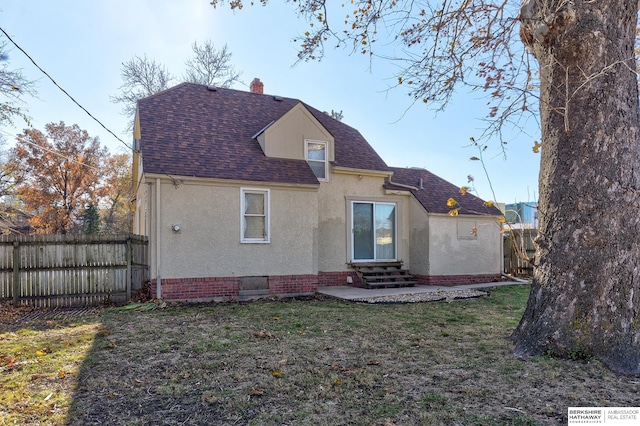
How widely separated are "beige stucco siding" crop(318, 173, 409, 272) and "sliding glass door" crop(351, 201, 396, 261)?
25cm

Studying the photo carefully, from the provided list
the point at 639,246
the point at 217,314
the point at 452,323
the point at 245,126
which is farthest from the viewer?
the point at 245,126

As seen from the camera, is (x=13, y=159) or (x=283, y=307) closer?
(x=283, y=307)

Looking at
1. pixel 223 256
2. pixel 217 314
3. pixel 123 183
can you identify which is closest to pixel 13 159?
pixel 123 183

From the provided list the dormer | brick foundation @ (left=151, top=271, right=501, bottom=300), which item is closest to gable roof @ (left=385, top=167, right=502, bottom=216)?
brick foundation @ (left=151, top=271, right=501, bottom=300)

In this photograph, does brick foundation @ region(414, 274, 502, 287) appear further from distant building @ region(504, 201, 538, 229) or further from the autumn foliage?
the autumn foliage

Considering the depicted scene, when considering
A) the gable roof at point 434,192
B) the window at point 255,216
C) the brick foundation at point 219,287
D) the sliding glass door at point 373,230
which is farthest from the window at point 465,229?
the window at point 255,216

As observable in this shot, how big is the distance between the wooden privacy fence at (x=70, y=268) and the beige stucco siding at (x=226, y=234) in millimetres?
923

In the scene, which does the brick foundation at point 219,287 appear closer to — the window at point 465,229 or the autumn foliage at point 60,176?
the window at point 465,229

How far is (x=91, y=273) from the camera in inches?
368

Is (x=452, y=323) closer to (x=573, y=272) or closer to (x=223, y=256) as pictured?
(x=573, y=272)

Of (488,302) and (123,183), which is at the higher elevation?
(123,183)

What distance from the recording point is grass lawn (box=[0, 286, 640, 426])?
3244mm

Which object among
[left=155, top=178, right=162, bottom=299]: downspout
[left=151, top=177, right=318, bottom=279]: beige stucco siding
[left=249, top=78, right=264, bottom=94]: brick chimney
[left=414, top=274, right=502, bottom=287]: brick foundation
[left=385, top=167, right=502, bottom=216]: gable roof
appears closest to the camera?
[left=155, top=178, right=162, bottom=299]: downspout

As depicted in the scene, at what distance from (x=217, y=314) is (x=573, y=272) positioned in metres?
6.16
